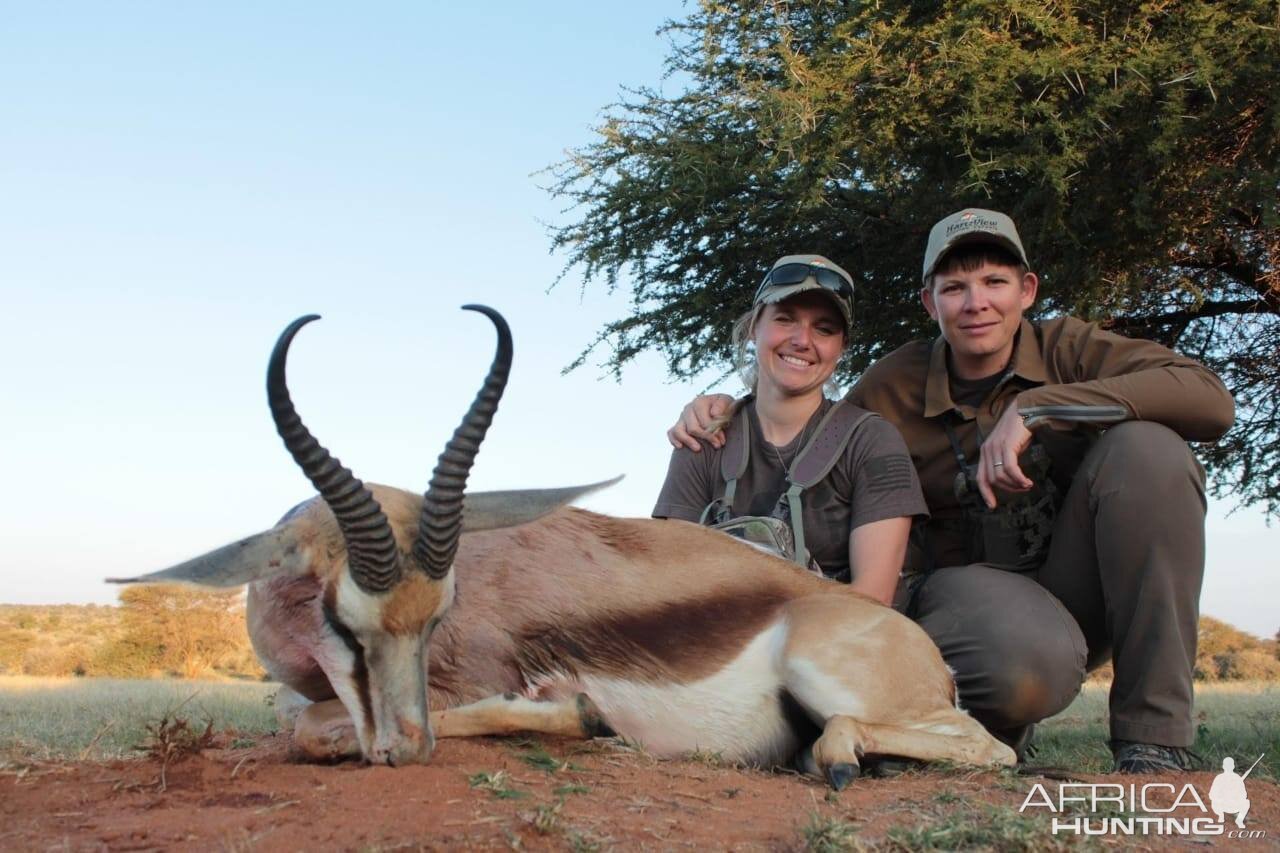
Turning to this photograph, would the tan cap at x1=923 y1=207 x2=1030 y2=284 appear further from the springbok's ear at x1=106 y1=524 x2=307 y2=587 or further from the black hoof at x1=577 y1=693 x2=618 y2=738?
the springbok's ear at x1=106 y1=524 x2=307 y2=587

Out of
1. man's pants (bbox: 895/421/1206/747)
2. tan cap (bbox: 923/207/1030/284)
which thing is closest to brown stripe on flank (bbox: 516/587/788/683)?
man's pants (bbox: 895/421/1206/747)

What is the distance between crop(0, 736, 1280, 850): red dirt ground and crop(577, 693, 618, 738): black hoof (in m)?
0.11

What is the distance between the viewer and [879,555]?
523cm

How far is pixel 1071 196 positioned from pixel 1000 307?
4.36m

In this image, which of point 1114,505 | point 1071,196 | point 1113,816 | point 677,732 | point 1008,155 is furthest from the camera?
point 1071,196

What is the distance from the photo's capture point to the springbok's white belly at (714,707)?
4539mm

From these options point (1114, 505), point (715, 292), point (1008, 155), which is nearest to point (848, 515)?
point (1114, 505)

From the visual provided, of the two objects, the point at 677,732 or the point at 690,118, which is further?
the point at 690,118

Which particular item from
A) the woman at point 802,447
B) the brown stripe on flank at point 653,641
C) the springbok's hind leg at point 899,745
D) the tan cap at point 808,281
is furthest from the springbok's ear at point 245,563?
the tan cap at point 808,281

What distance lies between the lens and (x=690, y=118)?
37.4 ft

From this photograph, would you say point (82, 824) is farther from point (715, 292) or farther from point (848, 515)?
point (715, 292)

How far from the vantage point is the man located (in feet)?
16.0

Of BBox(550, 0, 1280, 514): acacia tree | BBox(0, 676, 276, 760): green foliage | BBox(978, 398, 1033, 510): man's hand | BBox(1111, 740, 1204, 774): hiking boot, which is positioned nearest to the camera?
BBox(1111, 740, 1204, 774): hiking boot

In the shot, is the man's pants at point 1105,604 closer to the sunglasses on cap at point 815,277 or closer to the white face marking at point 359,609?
the sunglasses on cap at point 815,277
